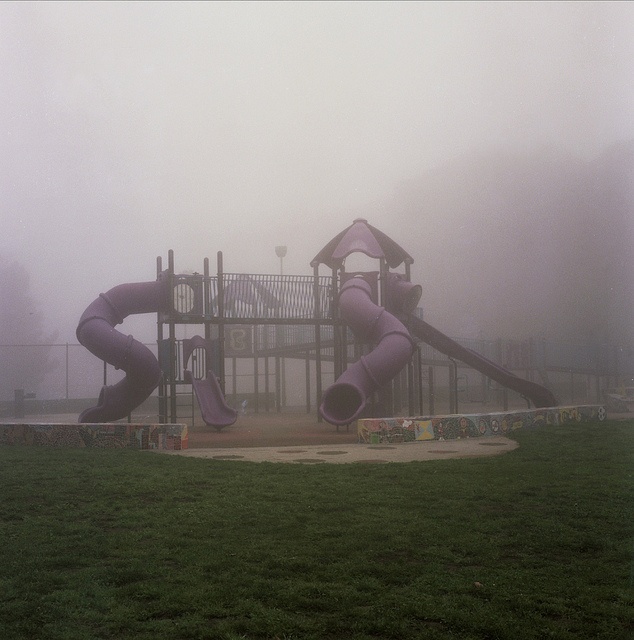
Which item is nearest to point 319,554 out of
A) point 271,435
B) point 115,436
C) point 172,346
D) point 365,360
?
point 115,436

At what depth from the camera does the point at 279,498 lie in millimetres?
8469

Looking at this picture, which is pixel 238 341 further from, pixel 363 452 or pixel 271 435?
pixel 363 452

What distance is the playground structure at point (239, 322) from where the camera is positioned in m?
20.8

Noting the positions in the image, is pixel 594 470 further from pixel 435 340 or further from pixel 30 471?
pixel 435 340

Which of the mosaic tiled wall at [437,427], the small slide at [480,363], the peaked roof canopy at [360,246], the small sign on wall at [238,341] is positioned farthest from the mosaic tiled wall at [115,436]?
the small sign on wall at [238,341]

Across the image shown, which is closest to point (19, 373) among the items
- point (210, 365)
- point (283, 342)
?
point (283, 342)

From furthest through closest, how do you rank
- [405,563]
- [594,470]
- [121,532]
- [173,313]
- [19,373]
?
[19,373] → [173,313] → [594,470] → [121,532] → [405,563]

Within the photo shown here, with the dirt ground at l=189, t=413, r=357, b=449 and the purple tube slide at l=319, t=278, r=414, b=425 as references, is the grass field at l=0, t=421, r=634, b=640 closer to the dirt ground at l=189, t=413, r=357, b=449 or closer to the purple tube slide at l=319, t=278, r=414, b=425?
the dirt ground at l=189, t=413, r=357, b=449

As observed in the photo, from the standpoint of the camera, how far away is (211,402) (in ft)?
71.6

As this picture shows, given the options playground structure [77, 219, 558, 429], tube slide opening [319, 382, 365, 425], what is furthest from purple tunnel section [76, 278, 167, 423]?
tube slide opening [319, 382, 365, 425]

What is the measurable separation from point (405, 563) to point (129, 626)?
2.22 metres

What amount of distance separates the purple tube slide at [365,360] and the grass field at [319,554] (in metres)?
9.20

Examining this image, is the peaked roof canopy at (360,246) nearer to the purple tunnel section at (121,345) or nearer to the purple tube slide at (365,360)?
the purple tube slide at (365,360)

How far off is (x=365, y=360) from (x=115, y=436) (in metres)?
7.57
